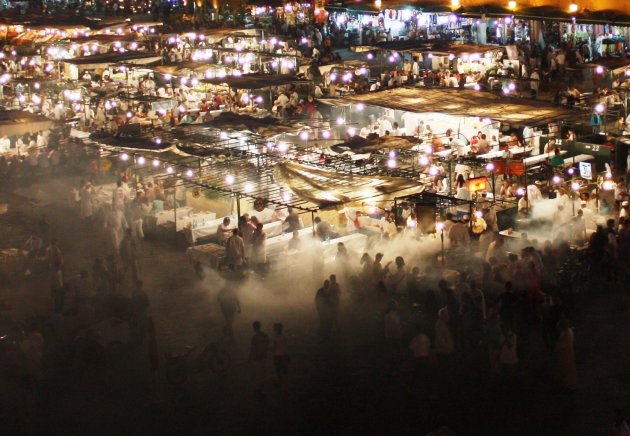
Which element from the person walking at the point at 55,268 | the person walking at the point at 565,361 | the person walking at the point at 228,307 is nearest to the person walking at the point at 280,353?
the person walking at the point at 228,307


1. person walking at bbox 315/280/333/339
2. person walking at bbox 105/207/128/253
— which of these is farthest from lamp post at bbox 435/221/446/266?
person walking at bbox 105/207/128/253

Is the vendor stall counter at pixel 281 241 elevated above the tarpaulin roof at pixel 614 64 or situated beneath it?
situated beneath

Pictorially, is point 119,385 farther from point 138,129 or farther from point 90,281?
point 138,129

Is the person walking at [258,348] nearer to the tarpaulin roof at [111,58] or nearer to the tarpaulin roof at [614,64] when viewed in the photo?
the tarpaulin roof at [614,64]

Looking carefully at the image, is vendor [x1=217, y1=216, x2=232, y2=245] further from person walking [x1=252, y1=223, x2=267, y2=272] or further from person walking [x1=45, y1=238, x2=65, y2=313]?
person walking [x1=45, y1=238, x2=65, y2=313]

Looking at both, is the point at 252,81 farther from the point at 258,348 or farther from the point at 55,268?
the point at 258,348

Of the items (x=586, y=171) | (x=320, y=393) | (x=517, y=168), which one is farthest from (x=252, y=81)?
(x=320, y=393)
